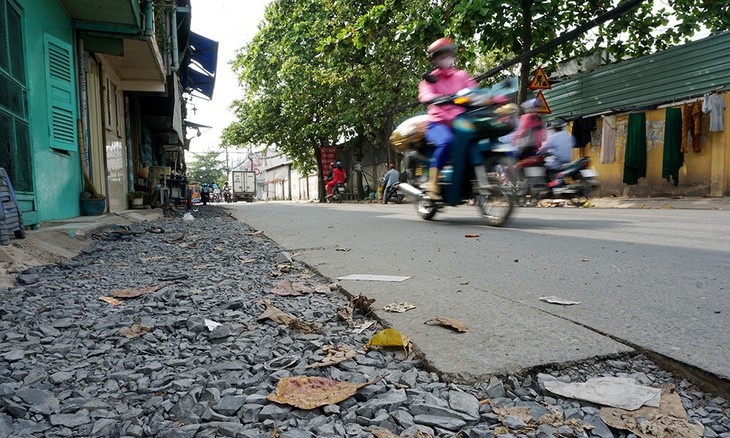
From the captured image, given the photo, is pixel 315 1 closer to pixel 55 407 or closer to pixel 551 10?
pixel 551 10

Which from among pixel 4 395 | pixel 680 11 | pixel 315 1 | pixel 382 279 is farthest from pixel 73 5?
pixel 680 11

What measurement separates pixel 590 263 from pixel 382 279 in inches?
47.6

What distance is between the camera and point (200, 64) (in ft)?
55.9

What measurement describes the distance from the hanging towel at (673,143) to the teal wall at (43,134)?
405 inches

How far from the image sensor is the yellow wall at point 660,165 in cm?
901

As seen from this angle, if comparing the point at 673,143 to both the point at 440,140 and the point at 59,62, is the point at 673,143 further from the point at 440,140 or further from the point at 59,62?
the point at 59,62

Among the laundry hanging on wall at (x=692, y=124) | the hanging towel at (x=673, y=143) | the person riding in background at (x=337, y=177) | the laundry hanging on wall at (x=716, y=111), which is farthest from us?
the person riding in background at (x=337, y=177)

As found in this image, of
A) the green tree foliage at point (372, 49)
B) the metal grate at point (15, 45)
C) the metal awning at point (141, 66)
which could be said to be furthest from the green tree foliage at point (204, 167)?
the metal grate at point (15, 45)

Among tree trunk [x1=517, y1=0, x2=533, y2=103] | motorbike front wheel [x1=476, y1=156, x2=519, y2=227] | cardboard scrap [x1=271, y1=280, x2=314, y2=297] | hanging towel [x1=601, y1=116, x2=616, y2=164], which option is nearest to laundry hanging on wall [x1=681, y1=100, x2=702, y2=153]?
hanging towel [x1=601, y1=116, x2=616, y2=164]

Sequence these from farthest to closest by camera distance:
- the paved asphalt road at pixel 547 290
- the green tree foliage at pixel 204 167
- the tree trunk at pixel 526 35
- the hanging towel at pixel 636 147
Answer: the green tree foliage at pixel 204 167 → the hanging towel at pixel 636 147 → the tree trunk at pixel 526 35 → the paved asphalt road at pixel 547 290

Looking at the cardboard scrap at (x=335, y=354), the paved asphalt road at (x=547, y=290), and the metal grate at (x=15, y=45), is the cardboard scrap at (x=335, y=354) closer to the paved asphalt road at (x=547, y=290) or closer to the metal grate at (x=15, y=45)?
the paved asphalt road at (x=547, y=290)

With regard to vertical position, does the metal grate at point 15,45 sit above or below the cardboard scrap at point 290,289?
above

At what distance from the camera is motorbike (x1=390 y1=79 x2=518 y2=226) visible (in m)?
4.68

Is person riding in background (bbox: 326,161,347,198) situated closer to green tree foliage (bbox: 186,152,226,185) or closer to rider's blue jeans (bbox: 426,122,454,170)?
rider's blue jeans (bbox: 426,122,454,170)
